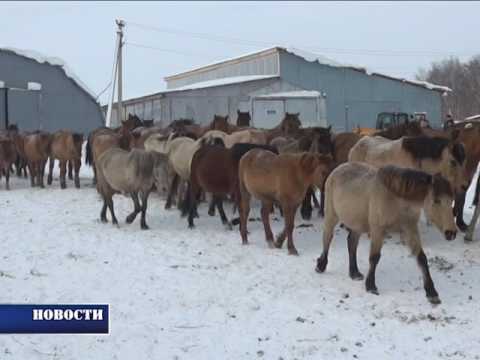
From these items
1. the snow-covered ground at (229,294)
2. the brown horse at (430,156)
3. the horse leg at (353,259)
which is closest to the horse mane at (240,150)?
the snow-covered ground at (229,294)

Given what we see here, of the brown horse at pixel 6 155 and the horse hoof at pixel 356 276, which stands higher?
the brown horse at pixel 6 155

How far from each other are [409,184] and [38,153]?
12.4 meters

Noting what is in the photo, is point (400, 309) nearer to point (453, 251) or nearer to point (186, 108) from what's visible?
point (453, 251)

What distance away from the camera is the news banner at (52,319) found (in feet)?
20.4

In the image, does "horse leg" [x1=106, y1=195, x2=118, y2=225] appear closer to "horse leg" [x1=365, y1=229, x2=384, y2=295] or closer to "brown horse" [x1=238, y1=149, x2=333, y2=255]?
"brown horse" [x1=238, y1=149, x2=333, y2=255]

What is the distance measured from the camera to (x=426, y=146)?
10203mm

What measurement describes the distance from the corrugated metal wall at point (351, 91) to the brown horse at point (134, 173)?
28.0m

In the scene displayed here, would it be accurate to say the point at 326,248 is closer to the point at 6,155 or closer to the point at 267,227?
the point at 267,227

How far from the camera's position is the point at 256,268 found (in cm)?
Answer: 891

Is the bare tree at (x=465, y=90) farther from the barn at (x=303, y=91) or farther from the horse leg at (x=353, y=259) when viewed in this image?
Result: the horse leg at (x=353, y=259)

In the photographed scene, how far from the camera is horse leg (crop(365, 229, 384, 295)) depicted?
7812 millimetres

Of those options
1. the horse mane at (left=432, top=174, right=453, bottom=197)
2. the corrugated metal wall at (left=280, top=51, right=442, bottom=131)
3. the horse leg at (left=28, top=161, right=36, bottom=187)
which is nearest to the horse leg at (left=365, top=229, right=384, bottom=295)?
the horse mane at (left=432, top=174, right=453, bottom=197)


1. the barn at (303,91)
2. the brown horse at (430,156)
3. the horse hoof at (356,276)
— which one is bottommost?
the horse hoof at (356,276)

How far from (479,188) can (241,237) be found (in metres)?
4.12
